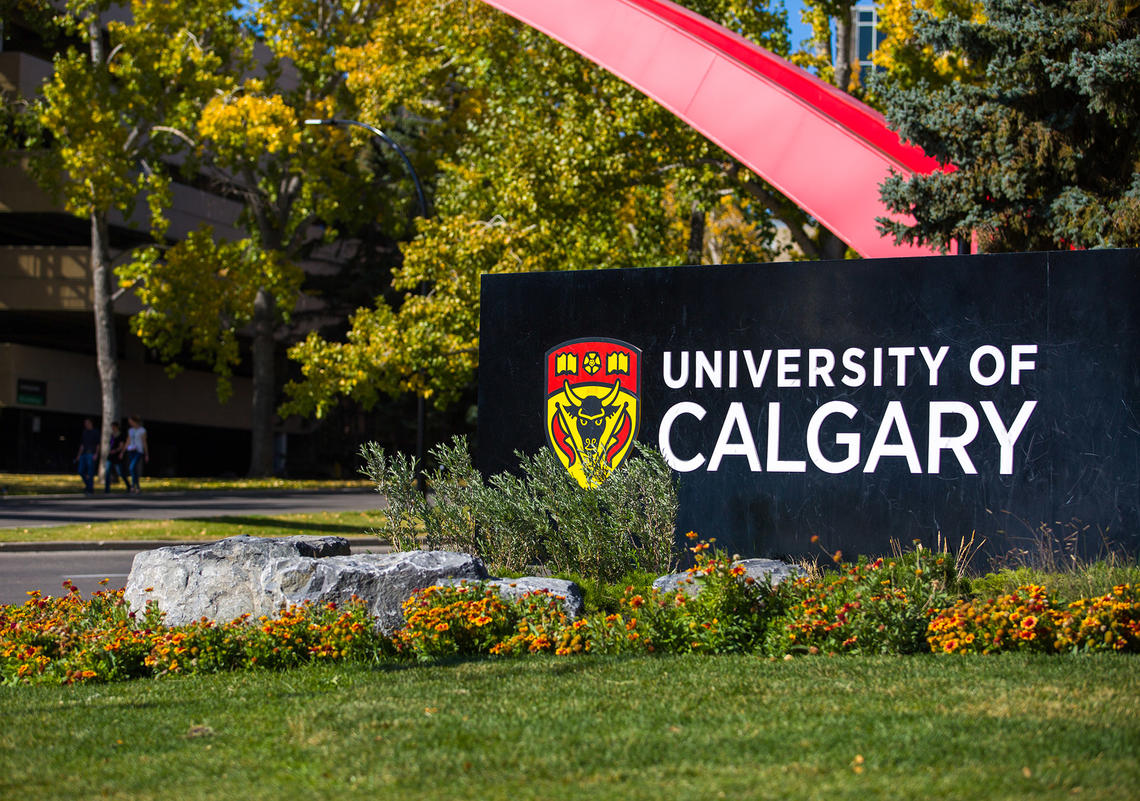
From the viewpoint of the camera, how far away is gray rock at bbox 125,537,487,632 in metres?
7.97

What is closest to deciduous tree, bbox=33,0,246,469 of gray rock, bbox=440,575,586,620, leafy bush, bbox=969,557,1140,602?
gray rock, bbox=440,575,586,620

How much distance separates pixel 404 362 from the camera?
24.8m

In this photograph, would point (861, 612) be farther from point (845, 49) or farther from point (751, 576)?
point (845, 49)

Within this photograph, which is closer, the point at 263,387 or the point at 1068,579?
the point at 1068,579

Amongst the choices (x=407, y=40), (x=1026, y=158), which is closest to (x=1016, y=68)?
(x=1026, y=158)

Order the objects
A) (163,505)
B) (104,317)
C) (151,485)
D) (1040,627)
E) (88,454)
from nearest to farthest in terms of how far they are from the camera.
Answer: (1040,627), (163,505), (88,454), (151,485), (104,317)

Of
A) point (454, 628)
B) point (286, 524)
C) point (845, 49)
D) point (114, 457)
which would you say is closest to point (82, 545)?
point (286, 524)

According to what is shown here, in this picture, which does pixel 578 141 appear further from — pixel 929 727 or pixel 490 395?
pixel 929 727

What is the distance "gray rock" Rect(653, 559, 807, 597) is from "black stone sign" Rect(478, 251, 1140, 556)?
167 cm

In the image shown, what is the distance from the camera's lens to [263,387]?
3891 centimetres

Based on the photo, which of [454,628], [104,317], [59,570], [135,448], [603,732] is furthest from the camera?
[104,317]

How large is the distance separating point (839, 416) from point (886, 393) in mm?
417

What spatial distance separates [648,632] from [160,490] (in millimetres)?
25000

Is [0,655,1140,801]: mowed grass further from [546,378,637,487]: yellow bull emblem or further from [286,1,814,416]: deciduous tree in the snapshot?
[286,1,814,416]: deciduous tree
